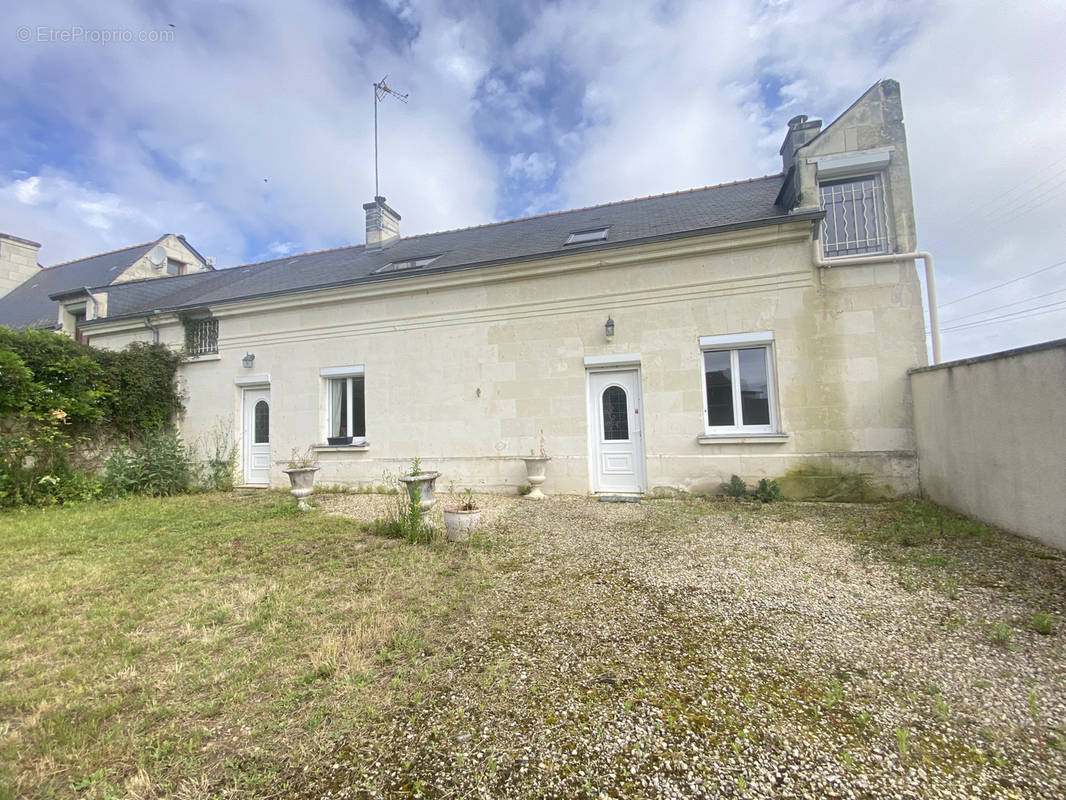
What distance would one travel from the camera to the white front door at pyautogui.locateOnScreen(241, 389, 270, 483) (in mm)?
9430

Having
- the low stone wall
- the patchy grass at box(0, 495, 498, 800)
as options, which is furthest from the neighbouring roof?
the low stone wall

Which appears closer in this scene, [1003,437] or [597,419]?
[1003,437]

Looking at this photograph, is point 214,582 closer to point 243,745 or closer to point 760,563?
point 243,745

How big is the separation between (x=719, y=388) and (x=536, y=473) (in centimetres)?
320

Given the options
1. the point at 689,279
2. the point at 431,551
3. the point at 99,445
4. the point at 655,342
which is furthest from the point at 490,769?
the point at 99,445

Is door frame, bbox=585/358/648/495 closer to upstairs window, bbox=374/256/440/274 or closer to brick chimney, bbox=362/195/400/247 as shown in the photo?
upstairs window, bbox=374/256/440/274

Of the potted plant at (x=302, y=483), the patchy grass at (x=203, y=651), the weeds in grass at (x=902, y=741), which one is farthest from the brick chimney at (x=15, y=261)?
the weeds in grass at (x=902, y=741)

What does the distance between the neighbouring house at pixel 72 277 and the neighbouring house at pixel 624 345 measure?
4.46 metres

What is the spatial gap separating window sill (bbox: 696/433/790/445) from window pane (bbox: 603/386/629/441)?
119 cm

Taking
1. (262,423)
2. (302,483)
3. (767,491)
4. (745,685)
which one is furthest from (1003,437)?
(262,423)

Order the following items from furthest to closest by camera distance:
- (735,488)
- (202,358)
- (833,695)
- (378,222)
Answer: (378,222) < (202,358) < (735,488) < (833,695)

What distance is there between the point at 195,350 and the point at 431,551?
8896mm

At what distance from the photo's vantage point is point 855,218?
22.2ft

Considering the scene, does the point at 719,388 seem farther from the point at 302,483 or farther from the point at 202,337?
the point at 202,337
